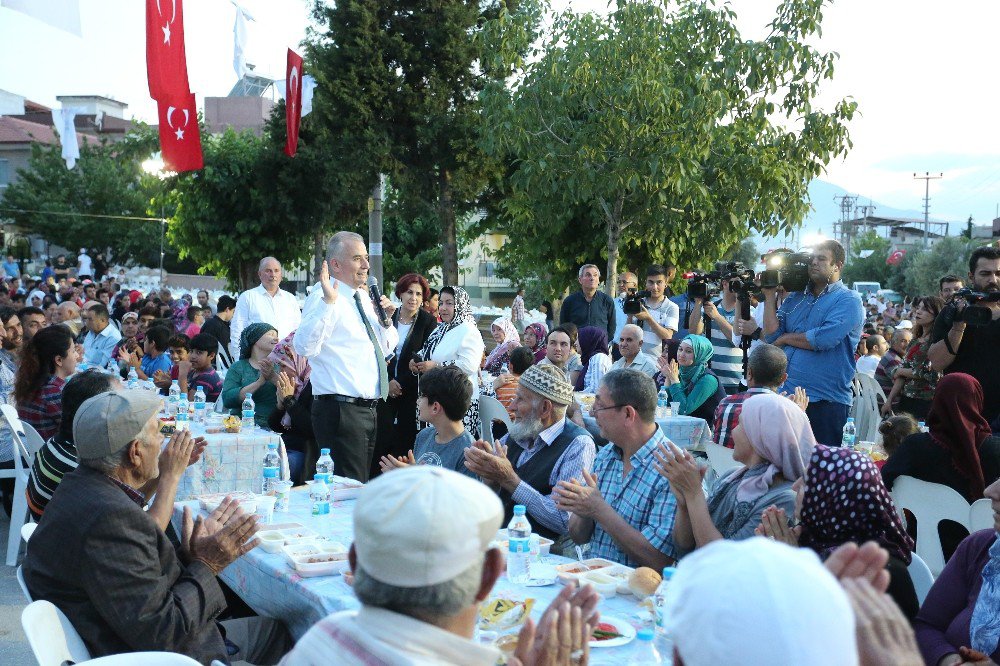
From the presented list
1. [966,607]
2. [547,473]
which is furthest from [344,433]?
[966,607]

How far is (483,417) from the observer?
23.3 ft

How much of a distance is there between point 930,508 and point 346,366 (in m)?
3.39

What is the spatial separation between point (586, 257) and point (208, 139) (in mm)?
11868

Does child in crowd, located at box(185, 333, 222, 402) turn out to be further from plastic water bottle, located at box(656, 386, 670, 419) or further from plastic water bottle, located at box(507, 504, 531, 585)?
plastic water bottle, located at box(507, 504, 531, 585)

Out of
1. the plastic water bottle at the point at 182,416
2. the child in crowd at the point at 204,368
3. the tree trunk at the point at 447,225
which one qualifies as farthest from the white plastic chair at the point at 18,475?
the tree trunk at the point at 447,225

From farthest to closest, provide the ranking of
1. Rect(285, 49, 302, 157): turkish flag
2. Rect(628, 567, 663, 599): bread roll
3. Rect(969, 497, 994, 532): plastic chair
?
Rect(285, 49, 302, 157): turkish flag < Rect(969, 497, 994, 532): plastic chair < Rect(628, 567, 663, 599): bread roll

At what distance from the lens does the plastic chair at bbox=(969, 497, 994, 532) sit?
4008 mm

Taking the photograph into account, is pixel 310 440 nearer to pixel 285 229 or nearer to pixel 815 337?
pixel 815 337

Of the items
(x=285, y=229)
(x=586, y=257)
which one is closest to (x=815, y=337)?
(x=586, y=257)

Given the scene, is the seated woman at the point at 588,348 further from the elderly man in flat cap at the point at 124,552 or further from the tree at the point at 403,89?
the tree at the point at 403,89

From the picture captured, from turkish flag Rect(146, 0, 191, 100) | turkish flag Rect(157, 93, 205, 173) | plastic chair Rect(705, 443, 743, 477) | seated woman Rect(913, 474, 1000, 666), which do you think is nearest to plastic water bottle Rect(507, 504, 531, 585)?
seated woman Rect(913, 474, 1000, 666)

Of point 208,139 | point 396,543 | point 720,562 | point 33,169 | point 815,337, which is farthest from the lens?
point 33,169

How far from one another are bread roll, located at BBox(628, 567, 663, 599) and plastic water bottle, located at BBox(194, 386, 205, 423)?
459 cm

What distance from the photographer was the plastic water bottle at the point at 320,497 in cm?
414
